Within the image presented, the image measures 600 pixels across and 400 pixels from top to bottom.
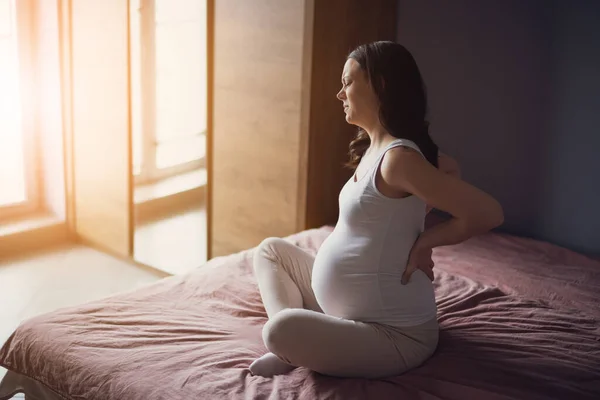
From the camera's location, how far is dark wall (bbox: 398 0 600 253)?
8.84ft

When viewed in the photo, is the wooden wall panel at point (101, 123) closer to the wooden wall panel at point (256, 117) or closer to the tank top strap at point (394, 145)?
the wooden wall panel at point (256, 117)

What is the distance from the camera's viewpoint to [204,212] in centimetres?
313

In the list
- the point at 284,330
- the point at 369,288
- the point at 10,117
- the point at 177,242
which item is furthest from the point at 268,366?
the point at 10,117

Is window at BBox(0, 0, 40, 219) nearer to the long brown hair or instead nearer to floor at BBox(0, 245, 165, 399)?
floor at BBox(0, 245, 165, 399)

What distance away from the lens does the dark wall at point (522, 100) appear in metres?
2.69

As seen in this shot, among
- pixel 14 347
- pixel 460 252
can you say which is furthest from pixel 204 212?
pixel 14 347

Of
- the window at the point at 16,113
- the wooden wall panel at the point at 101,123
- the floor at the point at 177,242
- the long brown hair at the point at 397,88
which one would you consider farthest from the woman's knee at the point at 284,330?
the window at the point at 16,113

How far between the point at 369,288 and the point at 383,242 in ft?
0.36

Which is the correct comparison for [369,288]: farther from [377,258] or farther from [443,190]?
[443,190]

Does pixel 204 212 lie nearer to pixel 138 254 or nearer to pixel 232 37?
pixel 138 254

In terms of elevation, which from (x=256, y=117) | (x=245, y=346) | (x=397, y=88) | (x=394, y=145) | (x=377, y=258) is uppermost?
(x=397, y=88)

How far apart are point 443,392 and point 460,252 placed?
112 cm

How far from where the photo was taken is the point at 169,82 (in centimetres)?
303

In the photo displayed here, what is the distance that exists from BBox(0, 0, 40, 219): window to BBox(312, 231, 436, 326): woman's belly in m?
2.54
